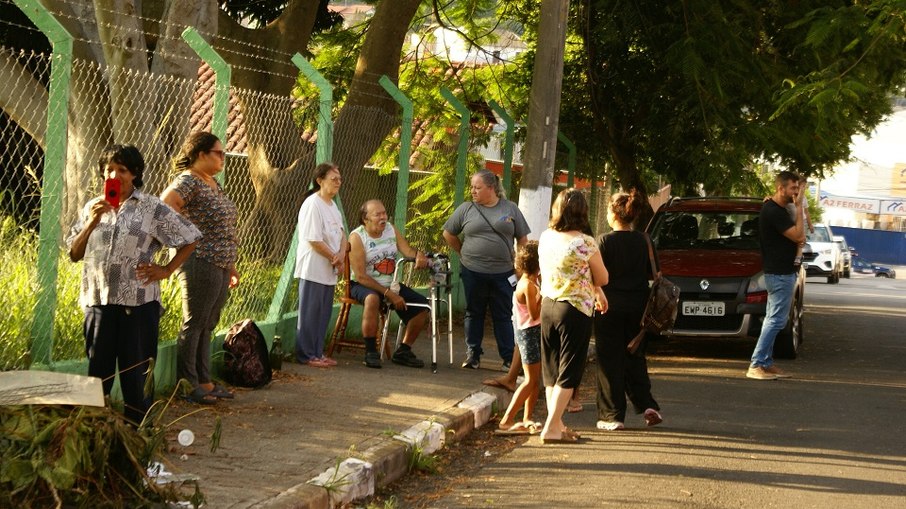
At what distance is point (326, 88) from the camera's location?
1110 centimetres

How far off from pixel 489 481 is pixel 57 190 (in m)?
3.15

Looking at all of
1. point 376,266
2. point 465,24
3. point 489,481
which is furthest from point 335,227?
point 465,24

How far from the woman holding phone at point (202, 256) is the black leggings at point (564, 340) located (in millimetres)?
2183

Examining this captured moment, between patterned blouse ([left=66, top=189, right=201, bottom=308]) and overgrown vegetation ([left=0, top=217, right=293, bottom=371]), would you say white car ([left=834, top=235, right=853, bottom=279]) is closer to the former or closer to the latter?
overgrown vegetation ([left=0, top=217, right=293, bottom=371])

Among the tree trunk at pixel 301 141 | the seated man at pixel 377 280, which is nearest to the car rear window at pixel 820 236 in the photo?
the tree trunk at pixel 301 141

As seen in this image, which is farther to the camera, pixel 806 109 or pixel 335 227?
pixel 806 109

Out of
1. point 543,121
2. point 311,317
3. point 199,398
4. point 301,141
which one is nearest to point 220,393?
point 199,398

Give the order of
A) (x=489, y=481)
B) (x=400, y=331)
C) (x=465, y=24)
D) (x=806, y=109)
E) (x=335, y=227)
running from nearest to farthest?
(x=489, y=481)
(x=335, y=227)
(x=400, y=331)
(x=806, y=109)
(x=465, y=24)

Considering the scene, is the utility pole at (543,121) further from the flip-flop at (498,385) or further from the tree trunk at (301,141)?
the tree trunk at (301,141)

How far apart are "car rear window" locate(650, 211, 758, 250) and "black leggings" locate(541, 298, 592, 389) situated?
21.8 feet

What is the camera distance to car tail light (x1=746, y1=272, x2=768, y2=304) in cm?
1370

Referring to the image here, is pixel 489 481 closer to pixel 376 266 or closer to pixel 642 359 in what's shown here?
pixel 642 359

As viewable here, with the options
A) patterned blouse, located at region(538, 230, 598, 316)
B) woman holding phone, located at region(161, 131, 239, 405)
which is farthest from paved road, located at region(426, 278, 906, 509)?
woman holding phone, located at region(161, 131, 239, 405)

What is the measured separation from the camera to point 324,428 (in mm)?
7992
